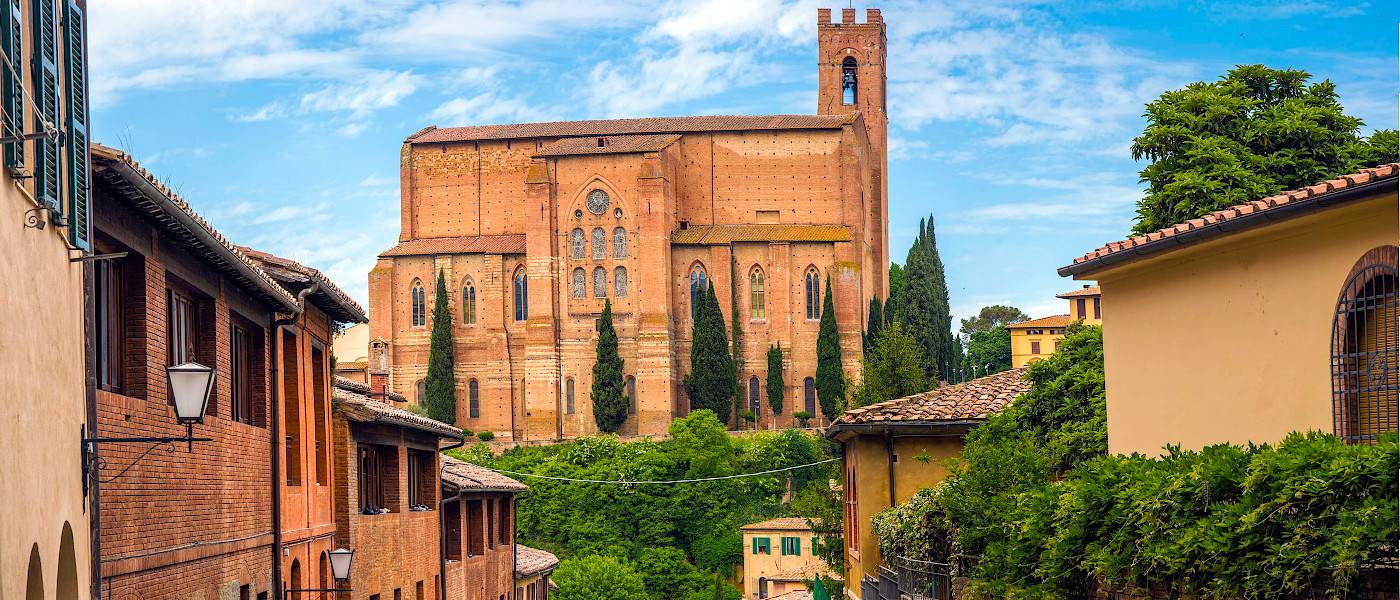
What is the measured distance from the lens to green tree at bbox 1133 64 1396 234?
56.6 ft

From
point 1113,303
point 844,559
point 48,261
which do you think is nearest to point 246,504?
point 48,261

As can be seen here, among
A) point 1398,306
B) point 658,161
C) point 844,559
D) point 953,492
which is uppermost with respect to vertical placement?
point 658,161

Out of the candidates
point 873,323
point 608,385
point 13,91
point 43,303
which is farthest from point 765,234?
point 13,91

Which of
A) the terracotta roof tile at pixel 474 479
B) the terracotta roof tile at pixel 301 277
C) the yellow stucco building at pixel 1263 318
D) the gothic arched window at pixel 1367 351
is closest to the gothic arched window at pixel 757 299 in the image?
the terracotta roof tile at pixel 474 479

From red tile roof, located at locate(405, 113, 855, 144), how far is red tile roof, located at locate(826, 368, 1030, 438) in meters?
66.1

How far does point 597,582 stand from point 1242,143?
40.8 m

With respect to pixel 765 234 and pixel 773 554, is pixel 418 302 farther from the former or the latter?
pixel 773 554

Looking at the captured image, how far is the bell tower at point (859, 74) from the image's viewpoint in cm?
9575

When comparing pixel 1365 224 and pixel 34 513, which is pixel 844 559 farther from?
pixel 34 513

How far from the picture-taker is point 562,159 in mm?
87562

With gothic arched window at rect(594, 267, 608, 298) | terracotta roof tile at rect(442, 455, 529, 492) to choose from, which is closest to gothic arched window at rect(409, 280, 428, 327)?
gothic arched window at rect(594, 267, 608, 298)

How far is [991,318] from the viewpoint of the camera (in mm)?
129250

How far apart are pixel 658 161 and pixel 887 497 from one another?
64290 millimetres

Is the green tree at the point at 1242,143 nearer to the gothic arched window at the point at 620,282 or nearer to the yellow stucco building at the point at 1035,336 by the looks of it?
the gothic arched window at the point at 620,282
